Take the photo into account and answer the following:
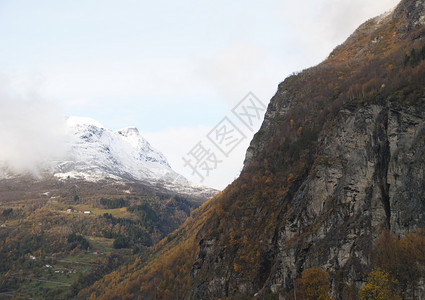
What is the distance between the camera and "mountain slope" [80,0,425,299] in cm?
6725

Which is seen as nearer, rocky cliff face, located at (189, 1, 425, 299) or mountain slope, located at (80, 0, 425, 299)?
rocky cliff face, located at (189, 1, 425, 299)

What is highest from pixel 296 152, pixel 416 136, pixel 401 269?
pixel 296 152

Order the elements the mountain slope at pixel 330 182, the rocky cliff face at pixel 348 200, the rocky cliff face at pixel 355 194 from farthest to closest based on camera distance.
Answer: the mountain slope at pixel 330 182 < the rocky cliff face at pixel 348 200 < the rocky cliff face at pixel 355 194

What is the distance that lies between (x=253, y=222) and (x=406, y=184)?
4585 centimetres

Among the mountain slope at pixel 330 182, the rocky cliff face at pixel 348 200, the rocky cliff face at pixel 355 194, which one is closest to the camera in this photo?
the rocky cliff face at pixel 355 194

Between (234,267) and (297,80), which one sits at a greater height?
(297,80)

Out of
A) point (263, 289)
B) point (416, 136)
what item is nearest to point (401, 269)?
point (416, 136)

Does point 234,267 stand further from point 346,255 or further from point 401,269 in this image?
point 401,269

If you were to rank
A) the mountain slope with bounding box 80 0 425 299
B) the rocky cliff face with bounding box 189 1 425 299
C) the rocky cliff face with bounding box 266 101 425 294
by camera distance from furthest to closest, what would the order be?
1. the mountain slope with bounding box 80 0 425 299
2. the rocky cliff face with bounding box 189 1 425 299
3. the rocky cliff face with bounding box 266 101 425 294

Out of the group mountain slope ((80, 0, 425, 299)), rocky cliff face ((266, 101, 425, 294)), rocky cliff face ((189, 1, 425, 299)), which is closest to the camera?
rocky cliff face ((266, 101, 425, 294))

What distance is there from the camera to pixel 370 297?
58750 mm

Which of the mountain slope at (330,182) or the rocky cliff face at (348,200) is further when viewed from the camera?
the mountain slope at (330,182)

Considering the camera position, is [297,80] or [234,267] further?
[297,80]

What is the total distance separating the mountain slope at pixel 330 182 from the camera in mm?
67250
